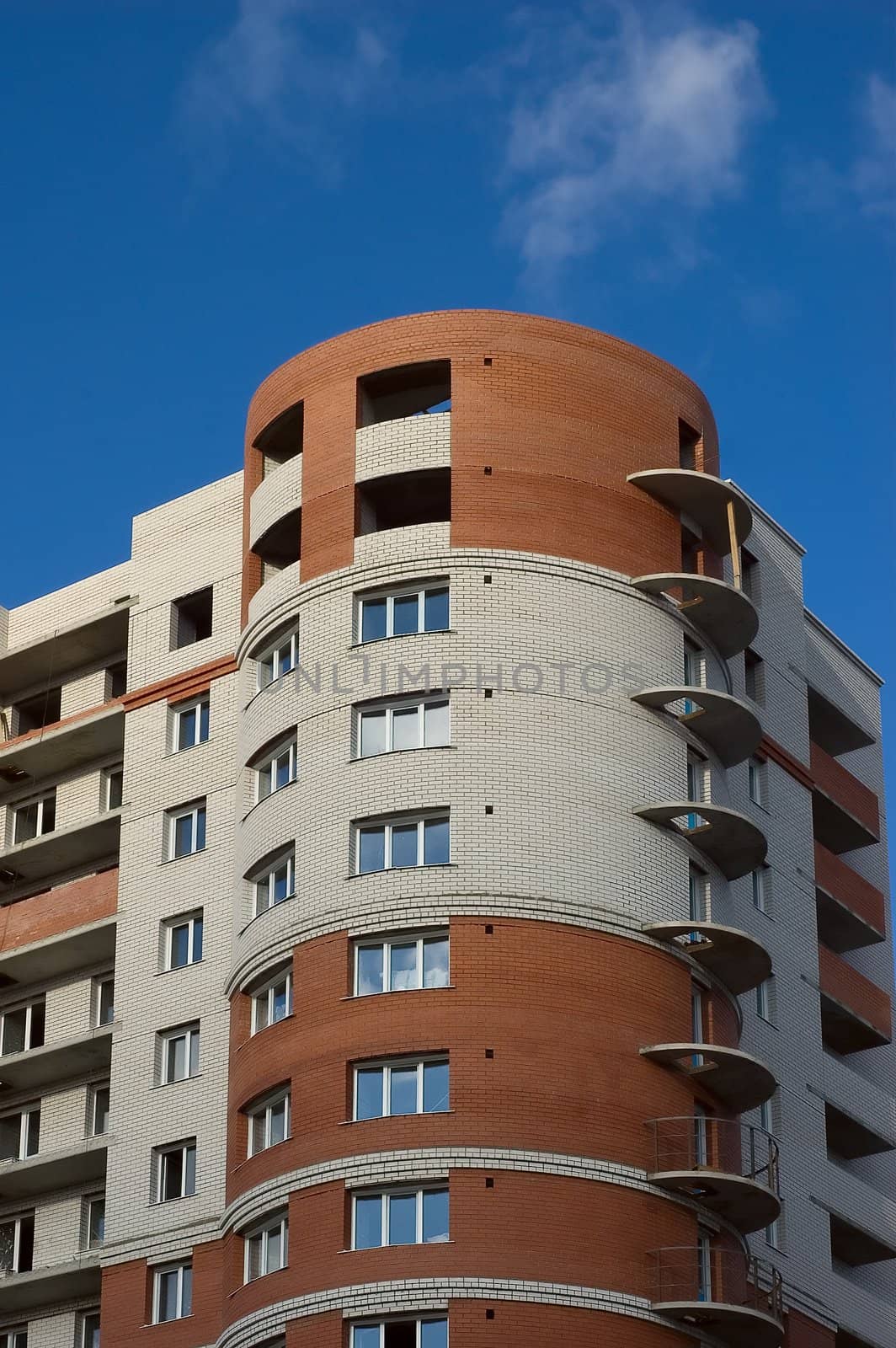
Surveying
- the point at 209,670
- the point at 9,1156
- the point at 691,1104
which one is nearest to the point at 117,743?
the point at 209,670

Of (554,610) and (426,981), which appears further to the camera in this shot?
(554,610)

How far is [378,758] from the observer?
55.2 metres

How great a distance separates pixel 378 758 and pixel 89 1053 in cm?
1388

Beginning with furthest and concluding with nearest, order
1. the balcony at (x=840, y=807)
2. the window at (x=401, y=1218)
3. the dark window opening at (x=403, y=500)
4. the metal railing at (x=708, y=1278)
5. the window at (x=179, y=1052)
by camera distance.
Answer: the balcony at (x=840, y=807), the window at (x=179, y=1052), the dark window opening at (x=403, y=500), the metal railing at (x=708, y=1278), the window at (x=401, y=1218)

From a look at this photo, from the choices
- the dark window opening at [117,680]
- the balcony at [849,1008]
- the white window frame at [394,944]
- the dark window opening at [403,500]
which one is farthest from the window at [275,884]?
the balcony at [849,1008]

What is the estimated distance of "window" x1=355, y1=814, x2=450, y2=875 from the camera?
54.3 m

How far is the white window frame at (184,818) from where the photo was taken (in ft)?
207

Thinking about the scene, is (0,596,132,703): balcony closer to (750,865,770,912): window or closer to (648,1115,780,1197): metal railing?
(750,865,770,912): window

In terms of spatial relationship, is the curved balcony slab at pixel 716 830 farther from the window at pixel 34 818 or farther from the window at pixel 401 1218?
the window at pixel 34 818

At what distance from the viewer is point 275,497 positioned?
61156 millimetres

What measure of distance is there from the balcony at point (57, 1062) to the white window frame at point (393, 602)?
→ 12.9m

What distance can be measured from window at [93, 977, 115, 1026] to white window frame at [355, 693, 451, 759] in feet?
43.4

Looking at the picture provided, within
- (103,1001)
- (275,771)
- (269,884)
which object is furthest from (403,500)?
(103,1001)

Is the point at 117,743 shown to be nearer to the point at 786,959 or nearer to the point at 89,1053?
the point at 89,1053
